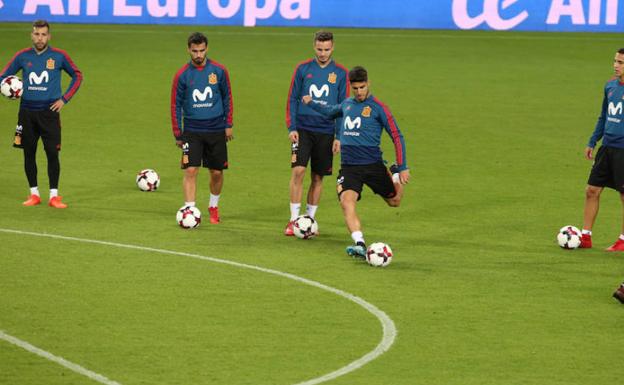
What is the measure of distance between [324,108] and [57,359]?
5.55 metres

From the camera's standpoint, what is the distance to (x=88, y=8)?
3647 cm

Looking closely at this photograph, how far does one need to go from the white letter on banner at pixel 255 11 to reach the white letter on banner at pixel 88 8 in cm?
427

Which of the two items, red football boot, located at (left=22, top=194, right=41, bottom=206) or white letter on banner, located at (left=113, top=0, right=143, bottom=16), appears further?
white letter on banner, located at (left=113, top=0, right=143, bottom=16)

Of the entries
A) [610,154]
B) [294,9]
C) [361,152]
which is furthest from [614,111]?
[294,9]

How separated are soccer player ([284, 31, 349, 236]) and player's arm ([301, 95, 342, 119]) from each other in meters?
0.24

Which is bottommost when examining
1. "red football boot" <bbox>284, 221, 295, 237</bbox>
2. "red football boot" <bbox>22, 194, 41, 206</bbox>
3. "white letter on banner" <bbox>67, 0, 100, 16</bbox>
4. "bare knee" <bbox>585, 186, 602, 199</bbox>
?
"red football boot" <bbox>284, 221, 295, 237</bbox>

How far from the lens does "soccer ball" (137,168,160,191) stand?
18.2 meters

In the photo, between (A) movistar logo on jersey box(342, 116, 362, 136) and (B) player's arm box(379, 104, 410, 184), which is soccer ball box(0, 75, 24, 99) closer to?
(A) movistar logo on jersey box(342, 116, 362, 136)

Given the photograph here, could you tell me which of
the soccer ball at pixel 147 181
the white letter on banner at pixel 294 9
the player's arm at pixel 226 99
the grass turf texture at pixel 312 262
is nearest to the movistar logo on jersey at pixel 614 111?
the grass turf texture at pixel 312 262

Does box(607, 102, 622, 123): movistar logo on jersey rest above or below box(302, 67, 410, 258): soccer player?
above

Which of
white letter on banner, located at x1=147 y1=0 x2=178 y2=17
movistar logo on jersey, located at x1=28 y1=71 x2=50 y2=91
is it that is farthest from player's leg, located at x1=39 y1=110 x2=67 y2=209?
white letter on banner, located at x1=147 y1=0 x2=178 y2=17

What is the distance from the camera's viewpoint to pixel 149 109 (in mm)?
26234

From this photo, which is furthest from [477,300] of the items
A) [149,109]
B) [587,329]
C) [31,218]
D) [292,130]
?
[149,109]

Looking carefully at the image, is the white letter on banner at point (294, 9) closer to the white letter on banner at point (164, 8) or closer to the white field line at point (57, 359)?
the white letter on banner at point (164, 8)
